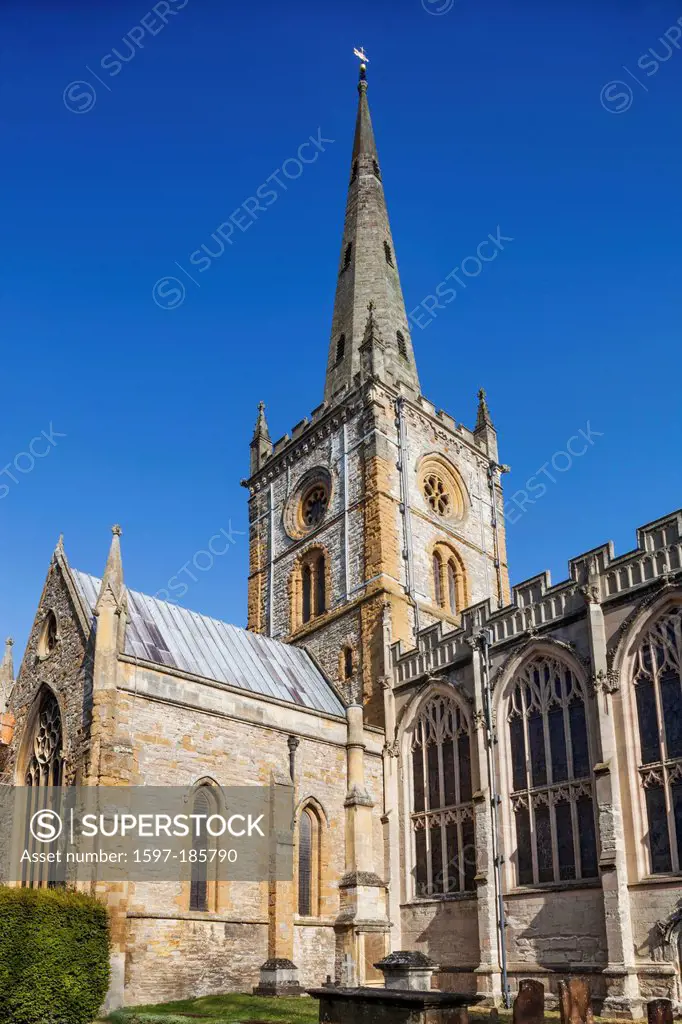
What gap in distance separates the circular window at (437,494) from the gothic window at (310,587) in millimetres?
4820

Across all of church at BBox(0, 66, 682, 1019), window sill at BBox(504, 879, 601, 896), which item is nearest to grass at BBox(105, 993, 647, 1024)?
church at BBox(0, 66, 682, 1019)

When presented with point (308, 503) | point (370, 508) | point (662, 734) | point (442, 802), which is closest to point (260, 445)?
point (308, 503)

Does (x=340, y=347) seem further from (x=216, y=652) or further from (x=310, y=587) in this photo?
(x=216, y=652)

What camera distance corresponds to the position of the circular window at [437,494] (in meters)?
36.5

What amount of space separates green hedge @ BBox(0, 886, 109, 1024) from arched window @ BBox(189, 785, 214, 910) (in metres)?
3.80

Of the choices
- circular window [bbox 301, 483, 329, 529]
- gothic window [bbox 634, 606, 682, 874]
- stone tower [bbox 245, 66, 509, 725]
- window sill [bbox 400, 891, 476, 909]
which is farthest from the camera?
circular window [bbox 301, 483, 329, 529]

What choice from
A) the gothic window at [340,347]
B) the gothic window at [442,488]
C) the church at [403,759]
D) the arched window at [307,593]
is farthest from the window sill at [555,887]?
the gothic window at [340,347]

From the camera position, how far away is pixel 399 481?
114ft

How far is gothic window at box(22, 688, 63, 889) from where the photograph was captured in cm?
2348

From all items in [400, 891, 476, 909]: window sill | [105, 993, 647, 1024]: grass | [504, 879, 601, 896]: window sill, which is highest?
[504, 879, 601, 896]: window sill

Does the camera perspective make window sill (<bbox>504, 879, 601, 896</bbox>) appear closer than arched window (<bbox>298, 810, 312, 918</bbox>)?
Yes

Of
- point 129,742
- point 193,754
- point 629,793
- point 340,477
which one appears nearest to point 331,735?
point 193,754

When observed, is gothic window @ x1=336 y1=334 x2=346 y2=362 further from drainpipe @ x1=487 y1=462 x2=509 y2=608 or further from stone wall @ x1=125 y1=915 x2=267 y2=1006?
stone wall @ x1=125 y1=915 x2=267 y2=1006

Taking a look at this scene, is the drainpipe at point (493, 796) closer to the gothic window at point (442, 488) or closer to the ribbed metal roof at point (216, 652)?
the ribbed metal roof at point (216, 652)
